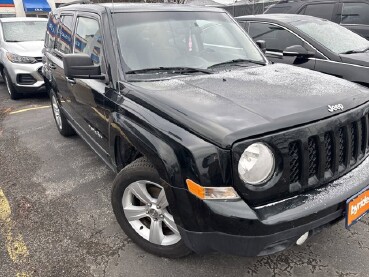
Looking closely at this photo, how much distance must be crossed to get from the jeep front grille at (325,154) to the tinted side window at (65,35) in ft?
9.50

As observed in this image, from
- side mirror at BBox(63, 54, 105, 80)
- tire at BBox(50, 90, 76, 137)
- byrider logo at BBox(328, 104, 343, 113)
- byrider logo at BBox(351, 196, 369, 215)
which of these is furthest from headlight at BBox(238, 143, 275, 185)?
tire at BBox(50, 90, 76, 137)

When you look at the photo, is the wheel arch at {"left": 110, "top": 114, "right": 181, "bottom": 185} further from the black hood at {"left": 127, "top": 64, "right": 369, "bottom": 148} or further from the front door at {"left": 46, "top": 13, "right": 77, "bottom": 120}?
the front door at {"left": 46, "top": 13, "right": 77, "bottom": 120}

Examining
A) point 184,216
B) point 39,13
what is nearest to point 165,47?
point 184,216

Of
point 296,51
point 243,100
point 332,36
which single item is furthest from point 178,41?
point 332,36

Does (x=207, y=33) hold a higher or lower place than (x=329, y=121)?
higher

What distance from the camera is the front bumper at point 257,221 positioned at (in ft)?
6.07

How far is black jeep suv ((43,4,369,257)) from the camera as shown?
1.88 metres

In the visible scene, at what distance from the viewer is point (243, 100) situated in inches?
86.2

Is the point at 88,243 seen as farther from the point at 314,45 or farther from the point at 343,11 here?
the point at 343,11

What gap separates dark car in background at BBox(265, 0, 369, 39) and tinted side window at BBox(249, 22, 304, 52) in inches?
79.2

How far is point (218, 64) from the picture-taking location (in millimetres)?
3037

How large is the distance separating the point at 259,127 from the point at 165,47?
1.42 meters

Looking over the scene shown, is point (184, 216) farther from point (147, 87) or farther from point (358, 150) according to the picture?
point (358, 150)

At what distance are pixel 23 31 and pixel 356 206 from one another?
8.31 meters
